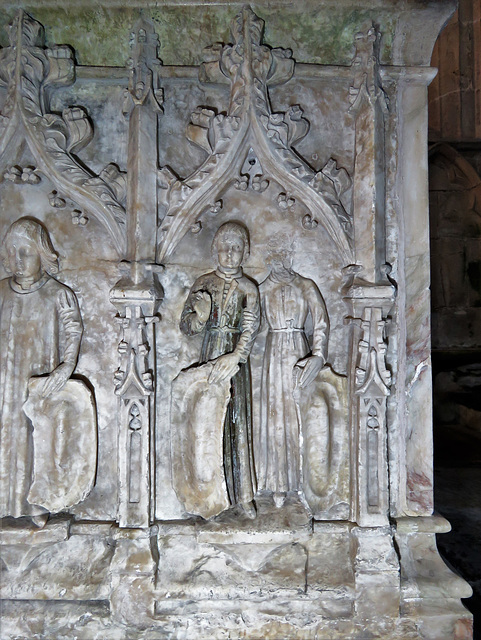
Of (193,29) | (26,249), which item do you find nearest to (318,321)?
(26,249)

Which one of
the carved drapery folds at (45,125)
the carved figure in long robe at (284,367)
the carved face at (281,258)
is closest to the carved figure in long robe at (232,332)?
the carved figure in long robe at (284,367)

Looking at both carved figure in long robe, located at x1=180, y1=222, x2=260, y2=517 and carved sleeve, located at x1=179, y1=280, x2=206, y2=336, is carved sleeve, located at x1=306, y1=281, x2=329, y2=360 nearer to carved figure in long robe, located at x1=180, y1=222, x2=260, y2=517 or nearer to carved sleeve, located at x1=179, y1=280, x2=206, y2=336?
carved figure in long robe, located at x1=180, y1=222, x2=260, y2=517

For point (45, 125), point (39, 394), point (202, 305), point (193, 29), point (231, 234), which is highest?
point (193, 29)

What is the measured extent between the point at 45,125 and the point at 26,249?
0.81 metres

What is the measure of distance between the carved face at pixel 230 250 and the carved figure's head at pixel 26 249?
43.0 inches

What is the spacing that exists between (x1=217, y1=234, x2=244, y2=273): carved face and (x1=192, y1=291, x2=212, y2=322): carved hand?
0.85ft

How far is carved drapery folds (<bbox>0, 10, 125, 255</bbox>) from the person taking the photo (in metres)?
3.33

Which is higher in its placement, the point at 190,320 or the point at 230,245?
the point at 230,245

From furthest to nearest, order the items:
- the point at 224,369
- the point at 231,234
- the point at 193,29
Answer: the point at 193,29 < the point at 231,234 < the point at 224,369

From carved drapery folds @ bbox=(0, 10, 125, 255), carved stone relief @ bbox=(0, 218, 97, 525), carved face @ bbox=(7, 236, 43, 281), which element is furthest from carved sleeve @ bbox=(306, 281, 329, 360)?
carved face @ bbox=(7, 236, 43, 281)

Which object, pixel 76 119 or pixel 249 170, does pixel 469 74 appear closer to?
pixel 249 170

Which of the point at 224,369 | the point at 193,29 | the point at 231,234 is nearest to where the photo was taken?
the point at 224,369

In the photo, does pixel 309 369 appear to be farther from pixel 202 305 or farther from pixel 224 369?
pixel 202 305

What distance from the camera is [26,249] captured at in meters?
3.34
